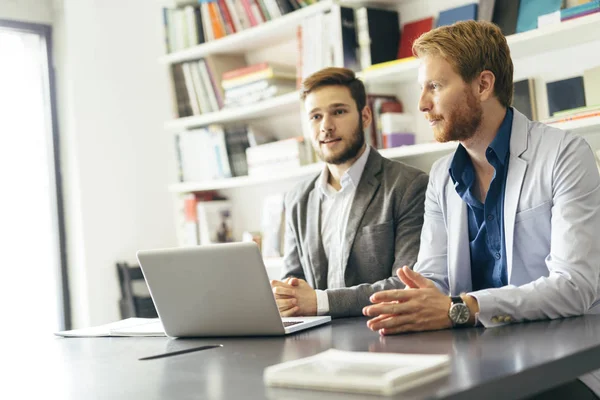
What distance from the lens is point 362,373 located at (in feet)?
3.76

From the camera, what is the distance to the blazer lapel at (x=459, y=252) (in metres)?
2.04

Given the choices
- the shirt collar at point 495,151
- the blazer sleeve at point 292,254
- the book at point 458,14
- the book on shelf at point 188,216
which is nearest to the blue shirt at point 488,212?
the shirt collar at point 495,151

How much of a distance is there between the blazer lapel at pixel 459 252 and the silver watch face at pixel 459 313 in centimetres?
38

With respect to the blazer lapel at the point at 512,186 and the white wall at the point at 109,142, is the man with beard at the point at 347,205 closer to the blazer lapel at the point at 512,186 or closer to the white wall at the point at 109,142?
the blazer lapel at the point at 512,186

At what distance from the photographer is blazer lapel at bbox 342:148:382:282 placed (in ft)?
8.76

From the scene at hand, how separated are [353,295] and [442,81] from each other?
64 cm

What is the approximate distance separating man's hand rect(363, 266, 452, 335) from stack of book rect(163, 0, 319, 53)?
2227 mm

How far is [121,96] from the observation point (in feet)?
14.3

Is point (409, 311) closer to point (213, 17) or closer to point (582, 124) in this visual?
point (582, 124)

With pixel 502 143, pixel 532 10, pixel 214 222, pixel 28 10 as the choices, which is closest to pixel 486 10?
pixel 532 10

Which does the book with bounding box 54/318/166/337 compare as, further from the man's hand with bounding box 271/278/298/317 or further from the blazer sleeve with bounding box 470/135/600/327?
the blazer sleeve with bounding box 470/135/600/327

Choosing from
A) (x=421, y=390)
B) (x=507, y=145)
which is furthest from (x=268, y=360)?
(x=507, y=145)

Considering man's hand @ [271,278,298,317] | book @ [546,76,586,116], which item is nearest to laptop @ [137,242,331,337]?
man's hand @ [271,278,298,317]

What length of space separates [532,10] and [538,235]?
4.17ft
